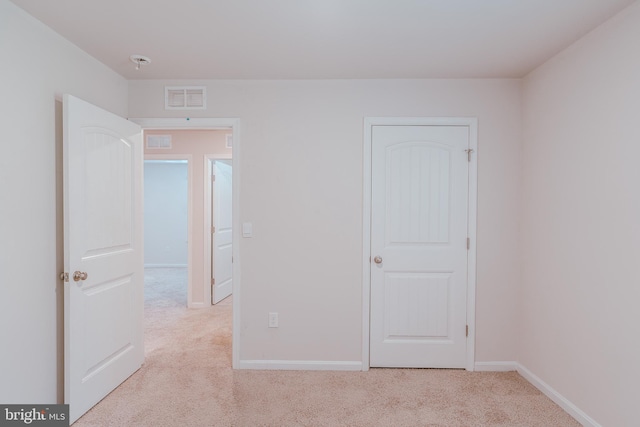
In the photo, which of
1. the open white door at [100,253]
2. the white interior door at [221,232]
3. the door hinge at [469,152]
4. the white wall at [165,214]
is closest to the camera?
the open white door at [100,253]

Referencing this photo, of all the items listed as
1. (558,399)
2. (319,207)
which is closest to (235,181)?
(319,207)

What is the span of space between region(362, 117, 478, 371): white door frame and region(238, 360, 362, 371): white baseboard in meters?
0.14

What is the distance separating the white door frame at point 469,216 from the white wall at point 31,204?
2.11m

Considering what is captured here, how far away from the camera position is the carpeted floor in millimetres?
2199

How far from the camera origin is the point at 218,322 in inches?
Answer: 162

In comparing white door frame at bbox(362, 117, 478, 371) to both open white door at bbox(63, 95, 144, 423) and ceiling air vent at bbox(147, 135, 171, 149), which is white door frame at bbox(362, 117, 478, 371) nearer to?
open white door at bbox(63, 95, 144, 423)

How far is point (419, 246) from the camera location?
291cm

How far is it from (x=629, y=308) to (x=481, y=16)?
5.78ft

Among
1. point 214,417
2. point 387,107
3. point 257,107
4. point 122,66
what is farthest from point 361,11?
point 214,417

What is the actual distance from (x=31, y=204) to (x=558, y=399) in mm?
3522

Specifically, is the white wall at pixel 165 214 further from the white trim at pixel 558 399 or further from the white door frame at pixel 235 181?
the white trim at pixel 558 399

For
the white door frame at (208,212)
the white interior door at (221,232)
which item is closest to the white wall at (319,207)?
the white door frame at (208,212)

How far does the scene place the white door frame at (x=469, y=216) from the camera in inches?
113

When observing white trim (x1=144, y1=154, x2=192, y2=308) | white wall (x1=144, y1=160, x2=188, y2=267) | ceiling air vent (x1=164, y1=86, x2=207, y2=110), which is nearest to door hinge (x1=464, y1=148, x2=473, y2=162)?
ceiling air vent (x1=164, y1=86, x2=207, y2=110)
